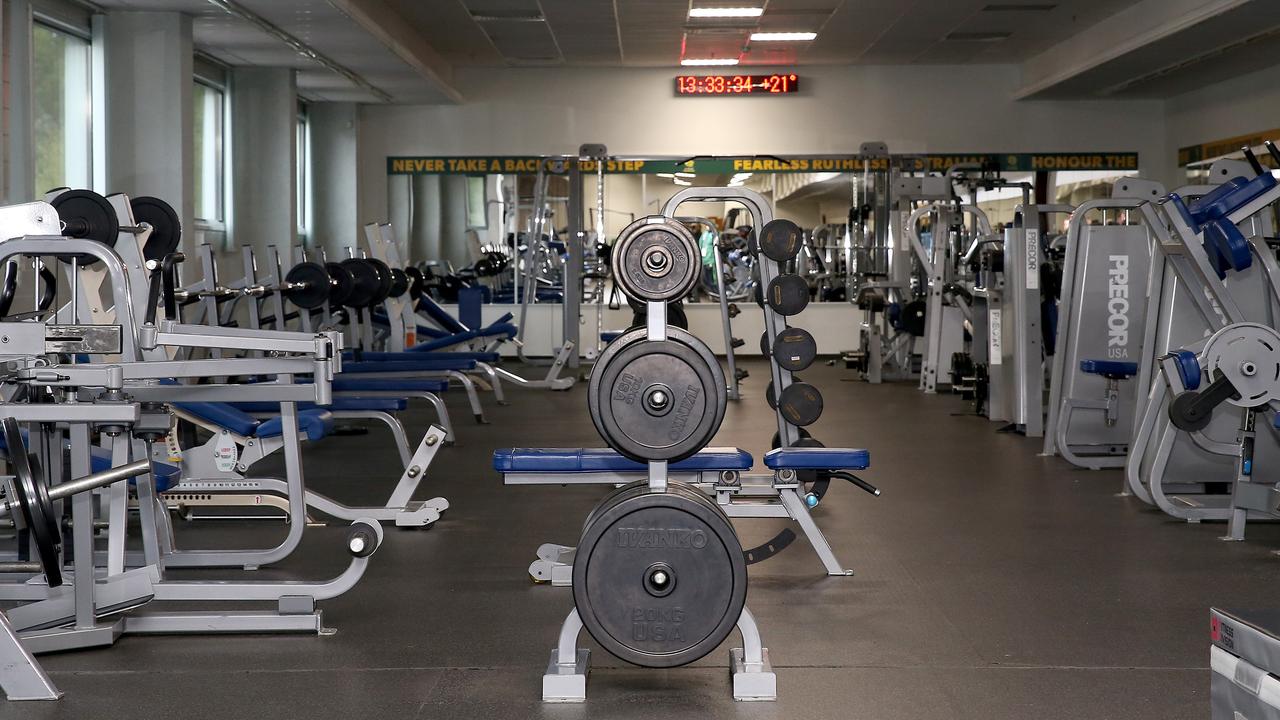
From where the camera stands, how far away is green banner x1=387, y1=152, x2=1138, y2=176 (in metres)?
12.8

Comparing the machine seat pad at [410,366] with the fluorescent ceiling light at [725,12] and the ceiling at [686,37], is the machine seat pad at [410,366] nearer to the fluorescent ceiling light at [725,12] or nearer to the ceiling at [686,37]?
the ceiling at [686,37]

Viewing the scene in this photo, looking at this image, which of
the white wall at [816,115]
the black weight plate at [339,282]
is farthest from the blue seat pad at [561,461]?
the white wall at [816,115]

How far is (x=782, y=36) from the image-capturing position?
11.2 m

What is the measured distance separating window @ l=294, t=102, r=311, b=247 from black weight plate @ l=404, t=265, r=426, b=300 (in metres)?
3.46

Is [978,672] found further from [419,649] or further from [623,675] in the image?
[419,649]

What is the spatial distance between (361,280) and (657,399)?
15.2 feet

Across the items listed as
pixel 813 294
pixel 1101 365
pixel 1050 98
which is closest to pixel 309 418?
pixel 1101 365

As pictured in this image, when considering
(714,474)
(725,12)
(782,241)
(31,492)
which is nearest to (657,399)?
(714,474)

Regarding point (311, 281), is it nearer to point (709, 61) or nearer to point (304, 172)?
point (304, 172)

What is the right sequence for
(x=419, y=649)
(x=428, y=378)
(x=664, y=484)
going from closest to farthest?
(x=664, y=484) → (x=419, y=649) → (x=428, y=378)

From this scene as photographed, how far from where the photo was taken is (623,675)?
2.88 meters

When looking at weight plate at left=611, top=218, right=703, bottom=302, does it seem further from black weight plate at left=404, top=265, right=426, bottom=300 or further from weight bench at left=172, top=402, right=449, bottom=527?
black weight plate at left=404, top=265, right=426, bottom=300

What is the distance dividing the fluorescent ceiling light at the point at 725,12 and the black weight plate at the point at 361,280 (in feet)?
13.9

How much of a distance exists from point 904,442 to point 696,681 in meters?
4.28
